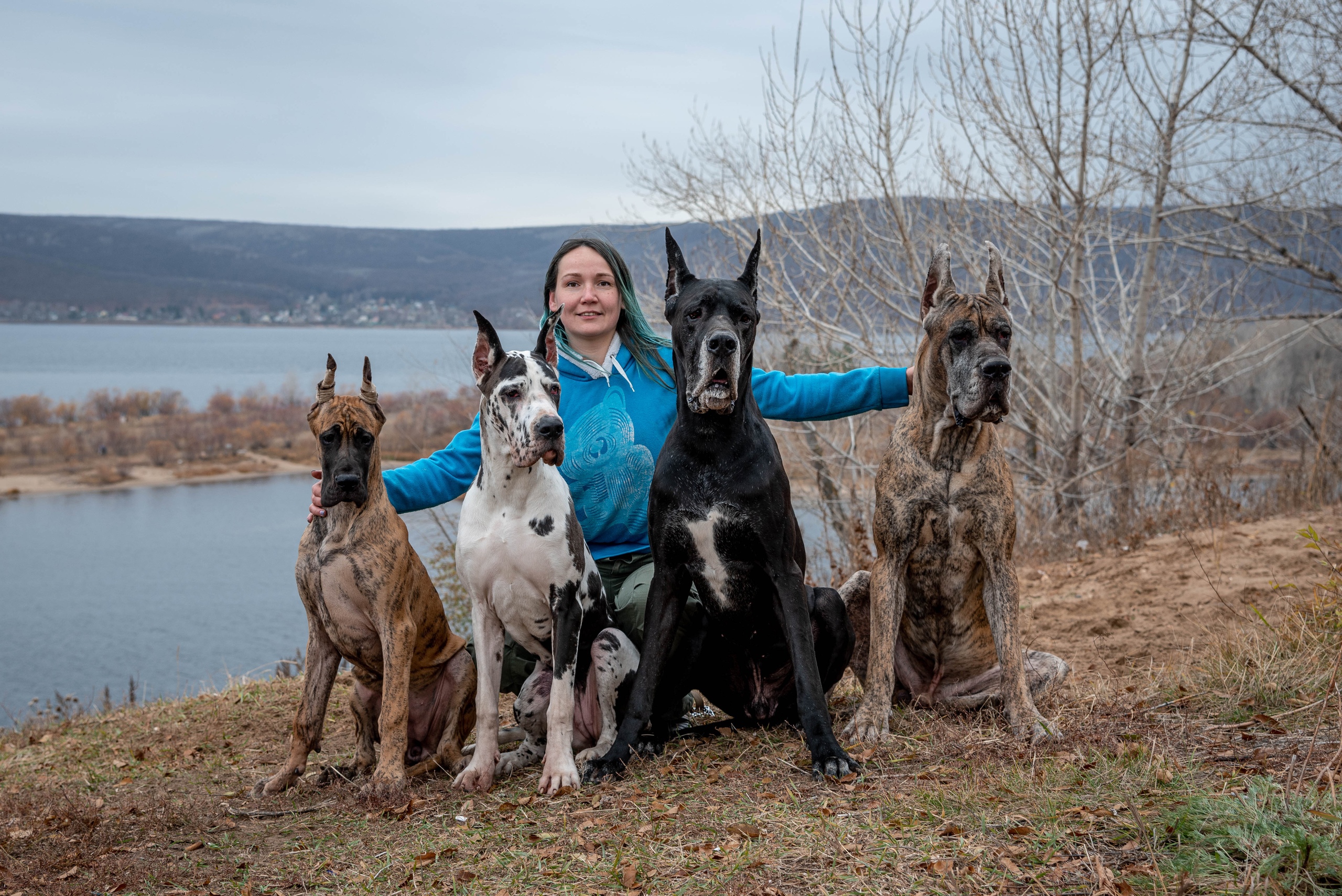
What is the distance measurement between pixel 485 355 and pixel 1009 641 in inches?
93.1

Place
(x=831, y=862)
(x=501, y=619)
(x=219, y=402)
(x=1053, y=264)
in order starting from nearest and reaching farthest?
(x=831, y=862)
(x=501, y=619)
(x=1053, y=264)
(x=219, y=402)

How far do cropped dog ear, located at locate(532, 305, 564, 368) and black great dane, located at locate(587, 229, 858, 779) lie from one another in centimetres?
47

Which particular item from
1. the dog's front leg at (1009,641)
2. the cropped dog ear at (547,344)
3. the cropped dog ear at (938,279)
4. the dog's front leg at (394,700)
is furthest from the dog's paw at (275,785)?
the cropped dog ear at (938,279)

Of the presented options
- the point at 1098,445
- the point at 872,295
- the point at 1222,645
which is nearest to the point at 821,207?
the point at 872,295

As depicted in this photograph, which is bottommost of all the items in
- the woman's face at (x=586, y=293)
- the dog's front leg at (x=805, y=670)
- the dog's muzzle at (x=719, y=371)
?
the dog's front leg at (x=805, y=670)

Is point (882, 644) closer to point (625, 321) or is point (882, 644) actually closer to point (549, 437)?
point (549, 437)

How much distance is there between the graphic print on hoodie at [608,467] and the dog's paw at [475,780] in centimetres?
129

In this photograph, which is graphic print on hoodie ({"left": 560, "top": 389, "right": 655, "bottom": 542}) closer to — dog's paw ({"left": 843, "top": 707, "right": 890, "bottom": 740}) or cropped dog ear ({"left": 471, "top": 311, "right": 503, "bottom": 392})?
cropped dog ear ({"left": 471, "top": 311, "right": 503, "bottom": 392})

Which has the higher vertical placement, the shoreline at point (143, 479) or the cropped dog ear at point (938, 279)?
the cropped dog ear at point (938, 279)

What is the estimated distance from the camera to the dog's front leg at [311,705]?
4180 millimetres

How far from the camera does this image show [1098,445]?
10.4 meters

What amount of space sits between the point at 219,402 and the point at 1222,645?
1483 inches

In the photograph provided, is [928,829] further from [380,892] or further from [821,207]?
[821,207]

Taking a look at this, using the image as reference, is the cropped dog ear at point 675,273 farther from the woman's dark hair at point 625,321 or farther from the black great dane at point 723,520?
the woman's dark hair at point 625,321
